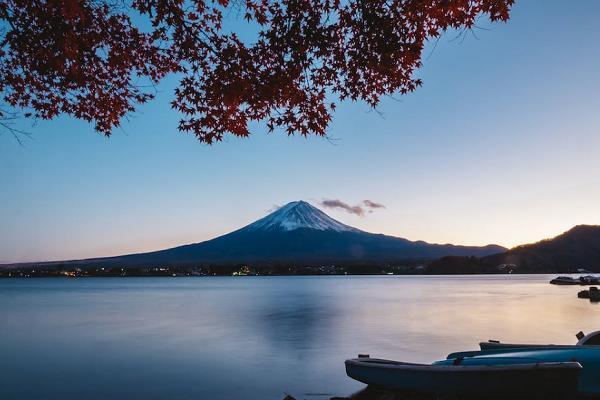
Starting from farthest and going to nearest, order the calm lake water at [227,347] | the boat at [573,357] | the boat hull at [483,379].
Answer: the calm lake water at [227,347]
the boat at [573,357]
the boat hull at [483,379]

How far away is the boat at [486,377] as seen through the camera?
27.0 feet

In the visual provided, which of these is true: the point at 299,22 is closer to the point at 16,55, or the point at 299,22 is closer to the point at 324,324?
the point at 16,55

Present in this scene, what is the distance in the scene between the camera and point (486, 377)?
29.1 feet

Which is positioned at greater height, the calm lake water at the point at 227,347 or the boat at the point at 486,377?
the boat at the point at 486,377

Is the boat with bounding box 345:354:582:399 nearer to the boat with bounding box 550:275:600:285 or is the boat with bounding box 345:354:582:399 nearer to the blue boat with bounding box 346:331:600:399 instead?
the blue boat with bounding box 346:331:600:399

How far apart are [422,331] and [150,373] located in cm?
1848

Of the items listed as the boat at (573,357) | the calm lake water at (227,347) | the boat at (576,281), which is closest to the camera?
the boat at (573,357)

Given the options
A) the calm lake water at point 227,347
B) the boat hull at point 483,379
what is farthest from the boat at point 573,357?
the calm lake water at point 227,347

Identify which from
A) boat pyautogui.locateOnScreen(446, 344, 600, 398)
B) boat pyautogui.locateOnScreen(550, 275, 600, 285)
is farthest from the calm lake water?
boat pyautogui.locateOnScreen(550, 275, 600, 285)

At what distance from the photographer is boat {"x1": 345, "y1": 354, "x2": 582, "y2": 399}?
8.22 meters

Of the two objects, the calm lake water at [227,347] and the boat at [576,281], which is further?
the boat at [576,281]

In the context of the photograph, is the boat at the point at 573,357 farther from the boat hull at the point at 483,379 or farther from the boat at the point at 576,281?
the boat at the point at 576,281

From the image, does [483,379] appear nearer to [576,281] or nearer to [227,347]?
[227,347]

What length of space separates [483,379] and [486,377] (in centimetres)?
7
